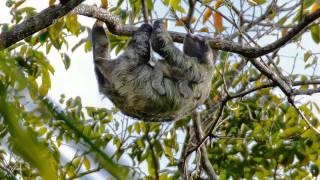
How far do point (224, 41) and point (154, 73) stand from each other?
108cm

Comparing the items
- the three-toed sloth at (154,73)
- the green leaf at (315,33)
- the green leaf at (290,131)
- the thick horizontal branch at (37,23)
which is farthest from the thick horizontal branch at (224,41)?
the green leaf at (290,131)

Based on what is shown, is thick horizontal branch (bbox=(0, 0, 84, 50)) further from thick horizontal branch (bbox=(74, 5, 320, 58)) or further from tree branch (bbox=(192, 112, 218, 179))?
tree branch (bbox=(192, 112, 218, 179))

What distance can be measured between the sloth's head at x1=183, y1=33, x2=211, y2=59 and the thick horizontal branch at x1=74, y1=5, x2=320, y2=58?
0.47 metres

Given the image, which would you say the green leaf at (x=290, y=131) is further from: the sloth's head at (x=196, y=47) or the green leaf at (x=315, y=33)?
the sloth's head at (x=196, y=47)

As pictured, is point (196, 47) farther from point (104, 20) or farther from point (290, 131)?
point (290, 131)

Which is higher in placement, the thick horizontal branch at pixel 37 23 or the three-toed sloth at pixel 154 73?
the three-toed sloth at pixel 154 73

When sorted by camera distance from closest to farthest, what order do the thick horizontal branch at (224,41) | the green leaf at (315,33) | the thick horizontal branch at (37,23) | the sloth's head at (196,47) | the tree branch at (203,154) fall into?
1. the thick horizontal branch at (37,23)
2. the thick horizontal branch at (224,41)
3. the sloth's head at (196,47)
4. the green leaf at (315,33)
5. the tree branch at (203,154)

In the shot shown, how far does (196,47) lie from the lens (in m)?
5.83

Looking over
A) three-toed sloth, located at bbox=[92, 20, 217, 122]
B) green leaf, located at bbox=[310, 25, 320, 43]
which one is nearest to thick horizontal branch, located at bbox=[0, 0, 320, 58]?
three-toed sloth, located at bbox=[92, 20, 217, 122]

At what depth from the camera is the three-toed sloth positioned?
Answer: 5.52m

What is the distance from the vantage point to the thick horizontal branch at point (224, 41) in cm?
430

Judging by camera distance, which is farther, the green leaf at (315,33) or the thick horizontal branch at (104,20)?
the green leaf at (315,33)

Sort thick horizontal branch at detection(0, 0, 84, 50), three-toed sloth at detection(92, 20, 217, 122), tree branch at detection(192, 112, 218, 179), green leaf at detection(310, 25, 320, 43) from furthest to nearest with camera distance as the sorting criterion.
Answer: tree branch at detection(192, 112, 218, 179)
green leaf at detection(310, 25, 320, 43)
three-toed sloth at detection(92, 20, 217, 122)
thick horizontal branch at detection(0, 0, 84, 50)

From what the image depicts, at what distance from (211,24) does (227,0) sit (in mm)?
865
